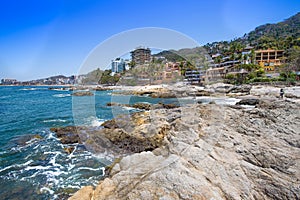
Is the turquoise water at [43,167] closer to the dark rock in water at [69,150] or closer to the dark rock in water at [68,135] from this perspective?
the dark rock in water at [69,150]

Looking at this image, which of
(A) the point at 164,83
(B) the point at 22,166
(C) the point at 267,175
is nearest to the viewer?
(C) the point at 267,175

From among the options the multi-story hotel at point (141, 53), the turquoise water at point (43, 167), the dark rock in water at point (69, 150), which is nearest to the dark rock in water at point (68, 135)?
the turquoise water at point (43, 167)

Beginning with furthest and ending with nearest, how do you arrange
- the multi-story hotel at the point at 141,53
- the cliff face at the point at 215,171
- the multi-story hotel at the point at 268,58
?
the multi-story hotel at the point at 268,58
the multi-story hotel at the point at 141,53
the cliff face at the point at 215,171

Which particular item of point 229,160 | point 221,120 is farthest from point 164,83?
point 229,160

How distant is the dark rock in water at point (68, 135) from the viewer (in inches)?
379

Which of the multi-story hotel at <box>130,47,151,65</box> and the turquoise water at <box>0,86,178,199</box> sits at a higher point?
the multi-story hotel at <box>130,47,151,65</box>

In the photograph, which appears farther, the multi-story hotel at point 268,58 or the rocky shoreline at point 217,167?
the multi-story hotel at point 268,58

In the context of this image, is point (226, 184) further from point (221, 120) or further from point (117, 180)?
point (221, 120)

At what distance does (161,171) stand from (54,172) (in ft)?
16.8

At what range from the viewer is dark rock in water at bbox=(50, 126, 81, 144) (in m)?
9.62

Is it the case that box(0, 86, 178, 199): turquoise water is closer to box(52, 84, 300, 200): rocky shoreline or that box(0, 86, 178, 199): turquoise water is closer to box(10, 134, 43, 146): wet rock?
box(10, 134, 43, 146): wet rock

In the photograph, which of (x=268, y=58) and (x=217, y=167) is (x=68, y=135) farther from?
(x=268, y=58)

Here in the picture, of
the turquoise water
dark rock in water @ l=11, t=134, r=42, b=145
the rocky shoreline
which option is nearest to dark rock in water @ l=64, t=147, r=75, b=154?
the turquoise water

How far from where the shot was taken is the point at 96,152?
801cm
